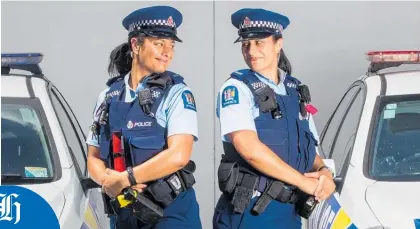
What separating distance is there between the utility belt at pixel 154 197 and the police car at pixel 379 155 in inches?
25.9

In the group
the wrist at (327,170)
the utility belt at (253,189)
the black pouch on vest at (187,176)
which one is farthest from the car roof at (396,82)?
the black pouch on vest at (187,176)

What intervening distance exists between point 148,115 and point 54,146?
84cm

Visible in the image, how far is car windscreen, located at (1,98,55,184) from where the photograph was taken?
5.49 meters

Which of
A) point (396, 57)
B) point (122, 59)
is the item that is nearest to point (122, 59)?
point (122, 59)

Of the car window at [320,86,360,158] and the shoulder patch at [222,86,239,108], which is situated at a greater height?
the shoulder patch at [222,86,239,108]

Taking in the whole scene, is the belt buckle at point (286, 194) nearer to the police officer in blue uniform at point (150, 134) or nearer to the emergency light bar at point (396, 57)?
the police officer in blue uniform at point (150, 134)

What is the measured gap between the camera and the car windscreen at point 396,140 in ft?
18.2

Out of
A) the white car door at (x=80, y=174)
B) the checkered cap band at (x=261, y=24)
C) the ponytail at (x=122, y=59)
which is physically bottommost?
the white car door at (x=80, y=174)

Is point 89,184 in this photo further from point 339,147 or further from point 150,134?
point 339,147

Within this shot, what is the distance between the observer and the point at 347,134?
19.5 feet

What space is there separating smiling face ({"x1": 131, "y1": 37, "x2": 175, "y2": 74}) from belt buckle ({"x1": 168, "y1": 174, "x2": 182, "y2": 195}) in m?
0.43

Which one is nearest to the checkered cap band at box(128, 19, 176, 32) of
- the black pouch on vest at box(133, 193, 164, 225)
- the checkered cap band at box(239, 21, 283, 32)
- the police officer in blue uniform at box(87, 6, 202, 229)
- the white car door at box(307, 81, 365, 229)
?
the police officer in blue uniform at box(87, 6, 202, 229)

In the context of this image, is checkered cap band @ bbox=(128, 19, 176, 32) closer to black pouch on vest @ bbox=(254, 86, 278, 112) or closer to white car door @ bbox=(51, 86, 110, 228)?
black pouch on vest @ bbox=(254, 86, 278, 112)

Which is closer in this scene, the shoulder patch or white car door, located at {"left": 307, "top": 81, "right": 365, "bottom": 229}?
the shoulder patch
